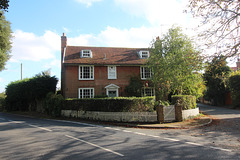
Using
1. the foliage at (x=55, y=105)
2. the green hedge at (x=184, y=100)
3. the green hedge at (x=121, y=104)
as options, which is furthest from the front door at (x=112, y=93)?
the green hedge at (x=184, y=100)

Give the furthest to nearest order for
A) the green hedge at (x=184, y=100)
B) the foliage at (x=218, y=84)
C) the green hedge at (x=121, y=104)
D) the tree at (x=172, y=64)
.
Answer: the foliage at (x=218, y=84) → the tree at (x=172, y=64) → the green hedge at (x=184, y=100) → the green hedge at (x=121, y=104)

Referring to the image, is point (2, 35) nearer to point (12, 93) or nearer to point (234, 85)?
point (12, 93)

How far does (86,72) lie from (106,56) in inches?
151

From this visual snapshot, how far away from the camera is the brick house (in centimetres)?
2380

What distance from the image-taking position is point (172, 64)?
18.3 metres

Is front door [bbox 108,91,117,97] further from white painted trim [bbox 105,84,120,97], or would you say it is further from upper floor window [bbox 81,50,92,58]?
upper floor window [bbox 81,50,92,58]

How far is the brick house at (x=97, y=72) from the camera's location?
78.1 feet

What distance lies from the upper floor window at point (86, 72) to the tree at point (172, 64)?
7.79m

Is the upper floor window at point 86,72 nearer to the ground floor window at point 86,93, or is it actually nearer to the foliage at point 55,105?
the ground floor window at point 86,93

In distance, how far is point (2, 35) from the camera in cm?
2622

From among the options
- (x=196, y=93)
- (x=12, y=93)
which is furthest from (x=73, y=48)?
(x=196, y=93)

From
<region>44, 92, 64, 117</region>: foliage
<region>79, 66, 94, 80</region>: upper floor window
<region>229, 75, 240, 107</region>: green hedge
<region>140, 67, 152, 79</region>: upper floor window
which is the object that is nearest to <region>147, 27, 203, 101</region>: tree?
<region>140, 67, 152, 79</region>: upper floor window

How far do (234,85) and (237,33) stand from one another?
2040 centimetres

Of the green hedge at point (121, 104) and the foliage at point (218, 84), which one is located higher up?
the foliage at point (218, 84)
